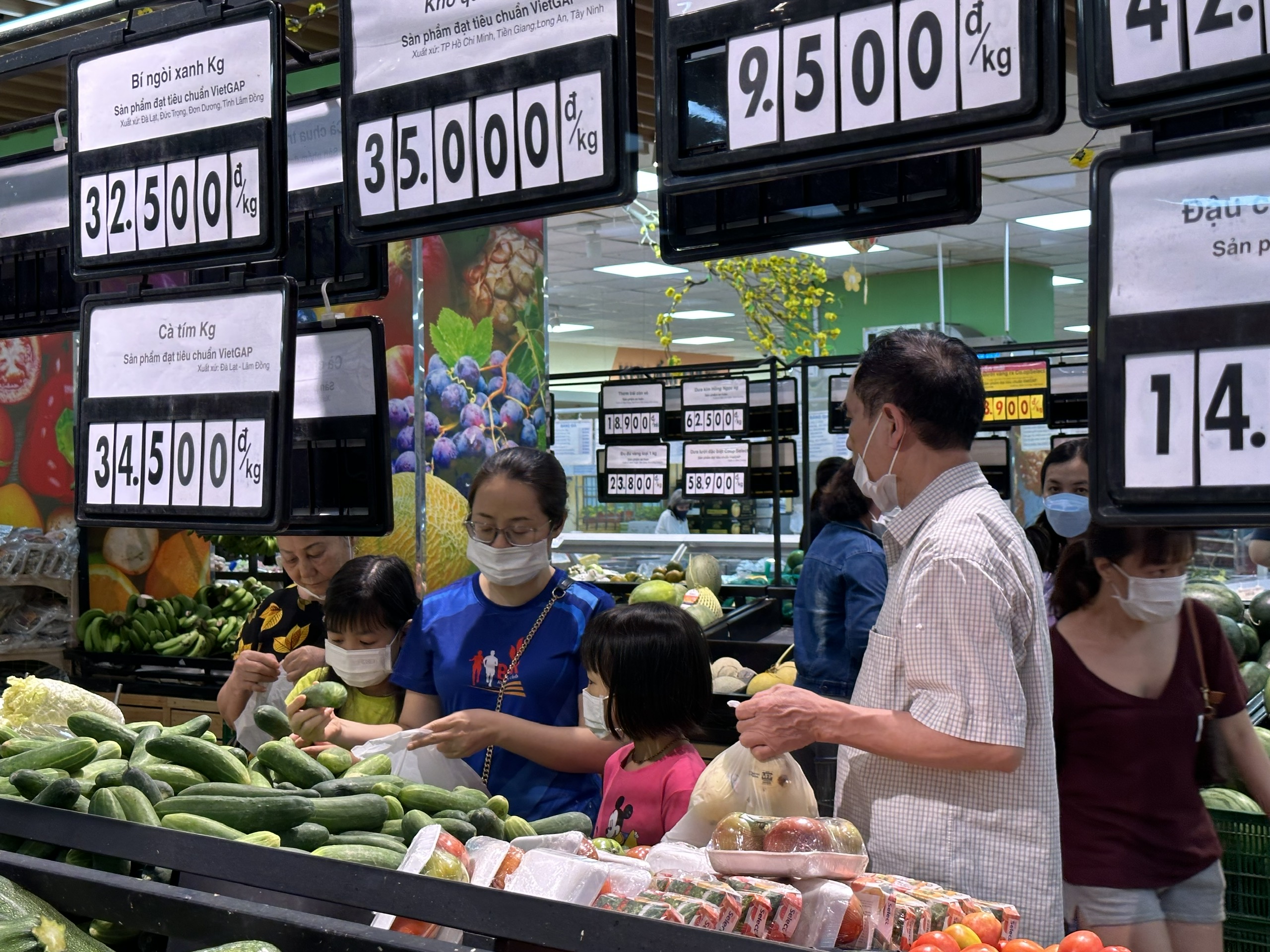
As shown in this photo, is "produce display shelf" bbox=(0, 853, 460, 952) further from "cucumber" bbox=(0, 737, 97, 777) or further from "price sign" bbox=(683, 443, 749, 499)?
"price sign" bbox=(683, 443, 749, 499)

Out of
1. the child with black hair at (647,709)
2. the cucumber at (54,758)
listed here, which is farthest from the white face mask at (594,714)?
the cucumber at (54,758)

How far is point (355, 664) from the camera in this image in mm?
3035

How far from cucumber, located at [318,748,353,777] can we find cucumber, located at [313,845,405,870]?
18.3 inches

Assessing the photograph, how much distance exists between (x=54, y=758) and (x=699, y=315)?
14680 mm

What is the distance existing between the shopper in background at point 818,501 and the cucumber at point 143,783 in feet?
8.22

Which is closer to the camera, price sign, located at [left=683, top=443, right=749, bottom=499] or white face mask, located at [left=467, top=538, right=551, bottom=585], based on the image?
white face mask, located at [left=467, top=538, right=551, bottom=585]

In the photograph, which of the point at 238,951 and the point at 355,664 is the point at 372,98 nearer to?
the point at 238,951

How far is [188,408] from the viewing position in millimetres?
2086

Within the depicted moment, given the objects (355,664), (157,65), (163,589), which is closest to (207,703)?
(163,589)

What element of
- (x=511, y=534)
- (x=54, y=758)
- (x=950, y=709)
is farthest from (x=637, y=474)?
(x=950, y=709)

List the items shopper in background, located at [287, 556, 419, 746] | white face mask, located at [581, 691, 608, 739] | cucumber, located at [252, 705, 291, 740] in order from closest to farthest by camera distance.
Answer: cucumber, located at [252, 705, 291, 740]
white face mask, located at [581, 691, 608, 739]
shopper in background, located at [287, 556, 419, 746]

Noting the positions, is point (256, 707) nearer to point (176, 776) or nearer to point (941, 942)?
point (176, 776)

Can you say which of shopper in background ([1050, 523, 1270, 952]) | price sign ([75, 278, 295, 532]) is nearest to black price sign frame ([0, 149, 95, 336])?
price sign ([75, 278, 295, 532])

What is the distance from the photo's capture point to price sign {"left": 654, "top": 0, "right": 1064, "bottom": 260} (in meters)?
1.31
